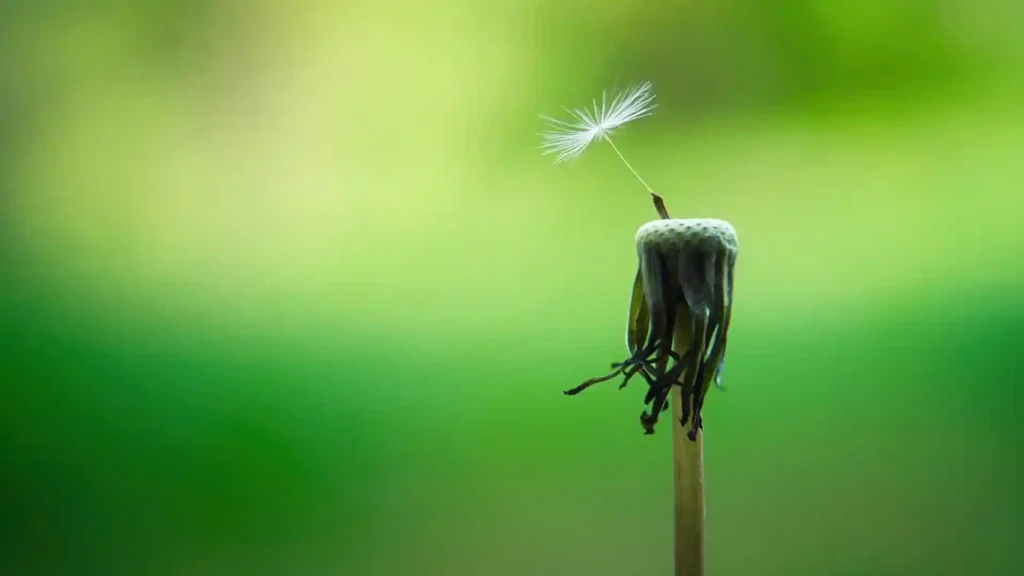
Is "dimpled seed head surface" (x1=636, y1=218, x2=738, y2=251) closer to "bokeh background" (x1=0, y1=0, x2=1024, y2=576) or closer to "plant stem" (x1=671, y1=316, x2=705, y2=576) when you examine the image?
"plant stem" (x1=671, y1=316, x2=705, y2=576)

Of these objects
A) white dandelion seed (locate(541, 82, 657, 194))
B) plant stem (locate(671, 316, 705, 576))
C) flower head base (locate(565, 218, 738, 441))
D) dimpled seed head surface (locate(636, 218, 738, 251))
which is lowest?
plant stem (locate(671, 316, 705, 576))

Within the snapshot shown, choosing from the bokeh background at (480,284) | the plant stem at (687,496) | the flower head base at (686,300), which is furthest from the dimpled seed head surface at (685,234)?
the bokeh background at (480,284)

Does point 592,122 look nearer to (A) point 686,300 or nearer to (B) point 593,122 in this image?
(B) point 593,122

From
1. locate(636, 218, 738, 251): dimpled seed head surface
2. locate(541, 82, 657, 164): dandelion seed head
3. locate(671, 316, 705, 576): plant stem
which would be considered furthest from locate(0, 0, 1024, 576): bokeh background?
A: locate(636, 218, 738, 251): dimpled seed head surface

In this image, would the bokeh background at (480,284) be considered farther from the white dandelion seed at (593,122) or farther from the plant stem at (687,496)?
the plant stem at (687,496)

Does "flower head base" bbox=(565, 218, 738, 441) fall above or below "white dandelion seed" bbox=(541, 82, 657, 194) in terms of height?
below

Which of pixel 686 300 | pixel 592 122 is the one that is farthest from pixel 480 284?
pixel 686 300

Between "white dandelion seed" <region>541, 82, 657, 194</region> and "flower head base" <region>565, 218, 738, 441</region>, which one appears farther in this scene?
Answer: "white dandelion seed" <region>541, 82, 657, 194</region>
